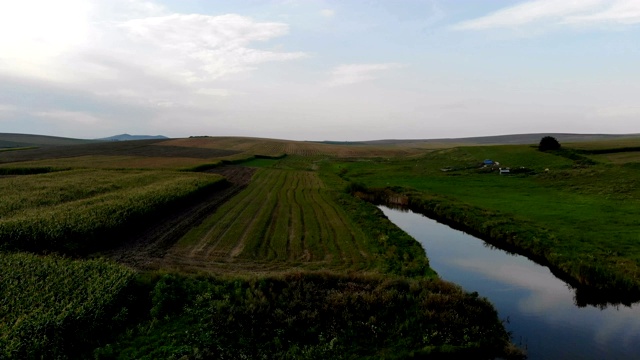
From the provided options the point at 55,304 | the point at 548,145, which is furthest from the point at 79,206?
the point at 548,145

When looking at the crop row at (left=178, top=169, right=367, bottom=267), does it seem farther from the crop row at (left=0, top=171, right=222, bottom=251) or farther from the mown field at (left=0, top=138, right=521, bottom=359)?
the crop row at (left=0, top=171, right=222, bottom=251)

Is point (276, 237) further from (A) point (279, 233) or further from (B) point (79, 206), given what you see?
(B) point (79, 206)

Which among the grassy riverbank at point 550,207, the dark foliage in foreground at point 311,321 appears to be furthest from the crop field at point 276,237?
the grassy riverbank at point 550,207

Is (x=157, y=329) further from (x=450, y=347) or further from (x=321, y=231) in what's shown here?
(x=321, y=231)

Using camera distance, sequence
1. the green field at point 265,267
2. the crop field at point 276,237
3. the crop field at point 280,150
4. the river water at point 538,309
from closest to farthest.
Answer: the green field at point 265,267, the river water at point 538,309, the crop field at point 276,237, the crop field at point 280,150

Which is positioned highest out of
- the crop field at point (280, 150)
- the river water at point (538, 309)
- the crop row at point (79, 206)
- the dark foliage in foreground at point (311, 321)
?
the crop field at point (280, 150)

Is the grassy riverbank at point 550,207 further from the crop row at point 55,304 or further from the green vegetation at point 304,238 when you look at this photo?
the crop row at point 55,304
